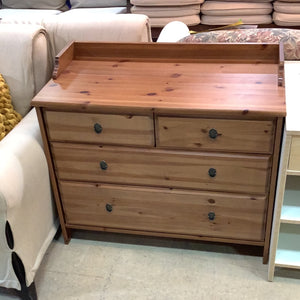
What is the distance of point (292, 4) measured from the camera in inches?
101

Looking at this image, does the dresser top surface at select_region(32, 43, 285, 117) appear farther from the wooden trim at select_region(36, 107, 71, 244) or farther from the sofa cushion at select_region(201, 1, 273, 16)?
the sofa cushion at select_region(201, 1, 273, 16)

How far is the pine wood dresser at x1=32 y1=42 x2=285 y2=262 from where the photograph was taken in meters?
1.40

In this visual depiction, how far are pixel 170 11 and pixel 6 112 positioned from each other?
1.43 metres

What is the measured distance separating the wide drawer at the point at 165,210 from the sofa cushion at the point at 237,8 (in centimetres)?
154

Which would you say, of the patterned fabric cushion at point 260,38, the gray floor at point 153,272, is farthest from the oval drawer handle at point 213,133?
the gray floor at point 153,272

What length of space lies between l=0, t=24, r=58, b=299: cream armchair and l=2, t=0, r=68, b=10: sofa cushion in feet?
4.83

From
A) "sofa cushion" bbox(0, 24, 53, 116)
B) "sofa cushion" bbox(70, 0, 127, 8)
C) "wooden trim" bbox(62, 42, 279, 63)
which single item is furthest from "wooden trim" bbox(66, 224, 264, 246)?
"sofa cushion" bbox(70, 0, 127, 8)

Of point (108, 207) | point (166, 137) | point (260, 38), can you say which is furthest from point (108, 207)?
point (260, 38)

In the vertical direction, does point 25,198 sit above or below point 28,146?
below

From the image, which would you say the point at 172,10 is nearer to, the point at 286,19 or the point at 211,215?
the point at 286,19

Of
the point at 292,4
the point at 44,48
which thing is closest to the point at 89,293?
the point at 44,48

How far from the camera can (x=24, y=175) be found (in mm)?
1479

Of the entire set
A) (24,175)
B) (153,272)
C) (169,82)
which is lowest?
(153,272)

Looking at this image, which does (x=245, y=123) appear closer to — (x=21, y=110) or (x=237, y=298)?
(x=237, y=298)
